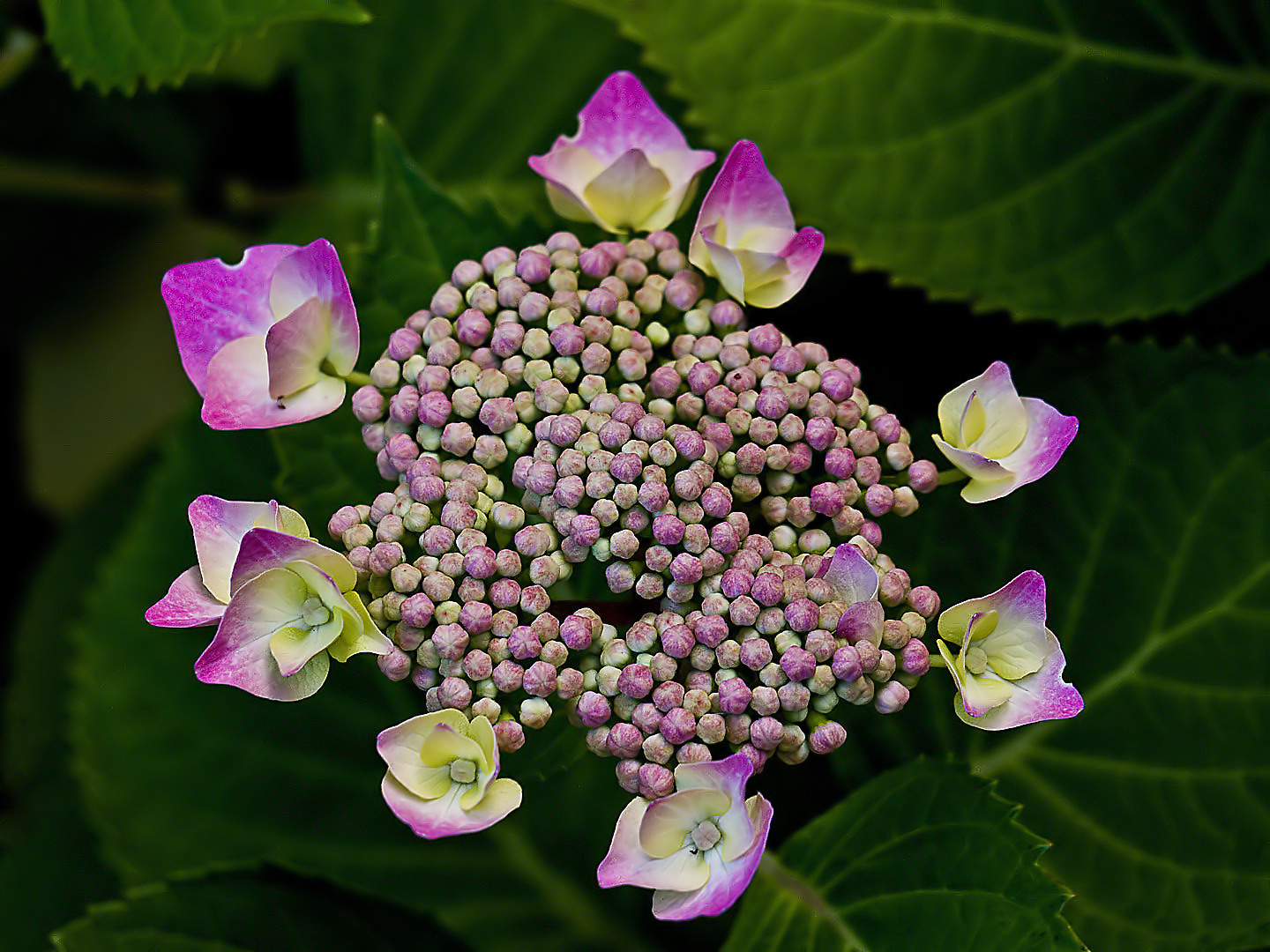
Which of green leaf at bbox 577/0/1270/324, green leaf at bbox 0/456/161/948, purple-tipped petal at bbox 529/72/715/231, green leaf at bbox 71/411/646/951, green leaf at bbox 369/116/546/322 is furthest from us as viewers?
green leaf at bbox 0/456/161/948

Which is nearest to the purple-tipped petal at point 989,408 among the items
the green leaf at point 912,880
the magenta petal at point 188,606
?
the green leaf at point 912,880

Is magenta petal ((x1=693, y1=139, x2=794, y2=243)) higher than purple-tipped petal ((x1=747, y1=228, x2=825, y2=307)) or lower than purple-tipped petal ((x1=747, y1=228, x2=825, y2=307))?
higher

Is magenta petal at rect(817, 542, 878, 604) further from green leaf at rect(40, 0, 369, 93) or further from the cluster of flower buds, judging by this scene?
green leaf at rect(40, 0, 369, 93)

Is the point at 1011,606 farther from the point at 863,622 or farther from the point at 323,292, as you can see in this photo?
the point at 323,292

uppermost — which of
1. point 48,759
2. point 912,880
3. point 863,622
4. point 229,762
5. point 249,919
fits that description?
point 863,622

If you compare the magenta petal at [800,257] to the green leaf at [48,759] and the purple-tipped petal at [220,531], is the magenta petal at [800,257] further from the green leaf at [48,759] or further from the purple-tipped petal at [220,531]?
the green leaf at [48,759]

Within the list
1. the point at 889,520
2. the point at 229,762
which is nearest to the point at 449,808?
the point at 889,520

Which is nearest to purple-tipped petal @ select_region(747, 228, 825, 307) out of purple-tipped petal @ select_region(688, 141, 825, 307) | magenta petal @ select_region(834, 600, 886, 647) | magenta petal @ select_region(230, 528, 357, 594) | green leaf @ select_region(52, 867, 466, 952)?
purple-tipped petal @ select_region(688, 141, 825, 307)

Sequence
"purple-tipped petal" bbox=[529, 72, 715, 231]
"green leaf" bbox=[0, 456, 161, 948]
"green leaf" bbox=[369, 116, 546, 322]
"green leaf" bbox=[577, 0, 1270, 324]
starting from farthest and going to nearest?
1. "green leaf" bbox=[0, 456, 161, 948]
2. "green leaf" bbox=[577, 0, 1270, 324]
3. "green leaf" bbox=[369, 116, 546, 322]
4. "purple-tipped petal" bbox=[529, 72, 715, 231]
